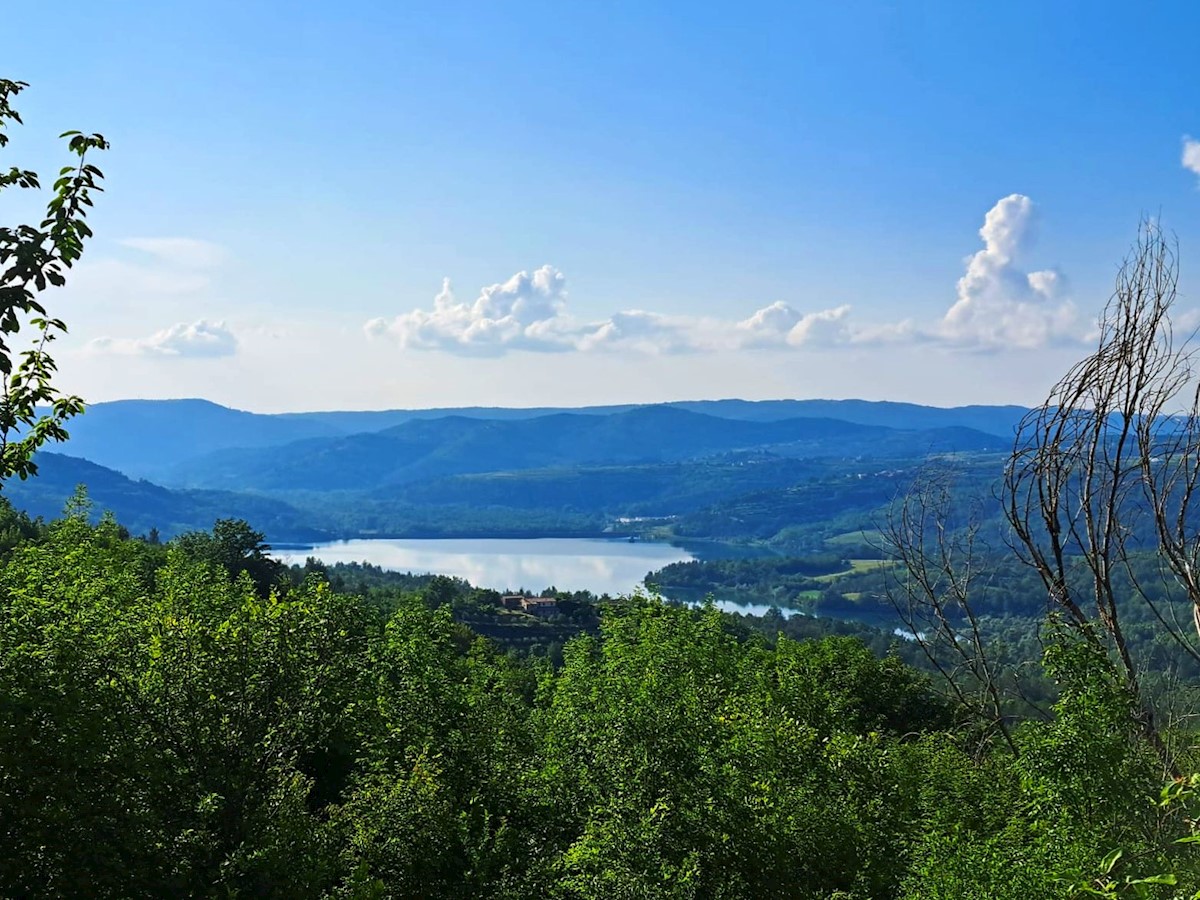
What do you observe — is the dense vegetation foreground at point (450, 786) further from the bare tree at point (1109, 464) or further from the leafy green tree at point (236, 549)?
the leafy green tree at point (236, 549)

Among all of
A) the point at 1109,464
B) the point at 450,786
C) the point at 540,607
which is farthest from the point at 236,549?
Result: the point at 1109,464

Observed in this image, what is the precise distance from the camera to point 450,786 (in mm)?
17016

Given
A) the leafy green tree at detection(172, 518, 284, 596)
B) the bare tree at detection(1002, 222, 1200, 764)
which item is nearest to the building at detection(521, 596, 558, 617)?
the leafy green tree at detection(172, 518, 284, 596)

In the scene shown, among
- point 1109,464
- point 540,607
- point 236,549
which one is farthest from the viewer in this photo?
point 540,607

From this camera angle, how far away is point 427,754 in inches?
690

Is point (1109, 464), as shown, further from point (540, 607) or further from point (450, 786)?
point (540, 607)

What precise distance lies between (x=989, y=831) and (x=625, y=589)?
492ft

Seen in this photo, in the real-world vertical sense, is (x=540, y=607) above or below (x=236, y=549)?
below

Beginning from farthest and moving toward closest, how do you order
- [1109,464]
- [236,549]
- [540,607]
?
[540,607], [236,549], [1109,464]

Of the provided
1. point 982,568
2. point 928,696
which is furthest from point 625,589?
point 982,568

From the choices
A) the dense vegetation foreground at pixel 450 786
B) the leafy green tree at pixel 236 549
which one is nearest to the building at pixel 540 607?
the leafy green tree at pixel 236 549

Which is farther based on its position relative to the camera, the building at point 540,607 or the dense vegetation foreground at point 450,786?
the building at point 540,607

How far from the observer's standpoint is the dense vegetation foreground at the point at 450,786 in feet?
37.4

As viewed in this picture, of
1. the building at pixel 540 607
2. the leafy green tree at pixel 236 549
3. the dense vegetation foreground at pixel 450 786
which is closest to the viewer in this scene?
the dense vegetation foreground at pixel 450 786
